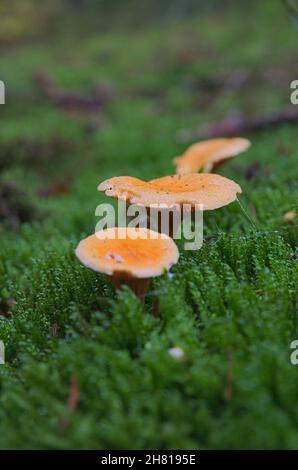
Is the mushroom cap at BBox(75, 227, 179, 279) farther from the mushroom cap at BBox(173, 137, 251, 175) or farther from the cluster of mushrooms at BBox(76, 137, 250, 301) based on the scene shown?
the mushroom cap at BBox(173, 137, 251, 175)

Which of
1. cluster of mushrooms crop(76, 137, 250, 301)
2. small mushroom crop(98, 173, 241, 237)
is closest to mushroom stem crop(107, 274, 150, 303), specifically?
cluster of mushrooms crop(76, 137, 250, 301)

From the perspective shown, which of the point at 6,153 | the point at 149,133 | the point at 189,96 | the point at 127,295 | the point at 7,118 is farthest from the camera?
the point at 189,96

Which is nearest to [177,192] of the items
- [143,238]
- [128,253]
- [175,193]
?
[175,193]

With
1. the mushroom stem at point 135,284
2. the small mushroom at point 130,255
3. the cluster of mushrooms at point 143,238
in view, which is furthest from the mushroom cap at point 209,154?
the mushroom stem at point 135,284

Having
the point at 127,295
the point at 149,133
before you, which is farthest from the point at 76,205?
the point at 127,295

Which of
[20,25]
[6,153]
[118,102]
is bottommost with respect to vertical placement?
[6,153]
